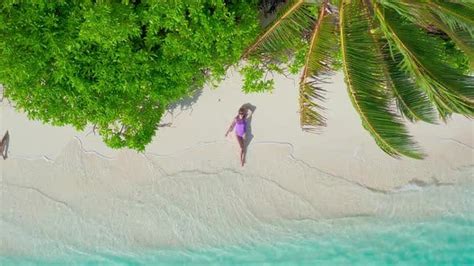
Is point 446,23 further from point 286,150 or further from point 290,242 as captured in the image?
point 290,242

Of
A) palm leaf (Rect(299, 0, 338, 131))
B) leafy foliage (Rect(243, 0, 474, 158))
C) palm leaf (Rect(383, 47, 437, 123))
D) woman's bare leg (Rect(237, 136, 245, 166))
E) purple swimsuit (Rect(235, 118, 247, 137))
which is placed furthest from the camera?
woman's bare leg (Rect(237, 136, 245, 166))

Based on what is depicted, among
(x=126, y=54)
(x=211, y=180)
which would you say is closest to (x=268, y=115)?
(x=211, y=180)

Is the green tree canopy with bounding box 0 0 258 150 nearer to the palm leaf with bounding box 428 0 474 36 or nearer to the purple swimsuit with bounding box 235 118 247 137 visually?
the purple swimsuit with bounding box 235 118 247 137

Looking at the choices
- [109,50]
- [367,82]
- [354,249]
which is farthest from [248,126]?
[367,82]

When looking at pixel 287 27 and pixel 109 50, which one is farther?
pixel 109 50

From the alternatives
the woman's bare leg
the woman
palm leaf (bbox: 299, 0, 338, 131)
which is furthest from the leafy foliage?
the woman's bare leg

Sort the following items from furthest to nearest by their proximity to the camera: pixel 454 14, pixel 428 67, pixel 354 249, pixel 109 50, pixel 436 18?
pixel 354 249 < pixel 109 50 < pixel 436 18 < pixel 428 67 < pixel 454 14

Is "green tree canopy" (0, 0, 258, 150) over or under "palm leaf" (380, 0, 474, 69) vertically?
over

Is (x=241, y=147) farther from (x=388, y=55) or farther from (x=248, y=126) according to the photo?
(x=388, y=55)
